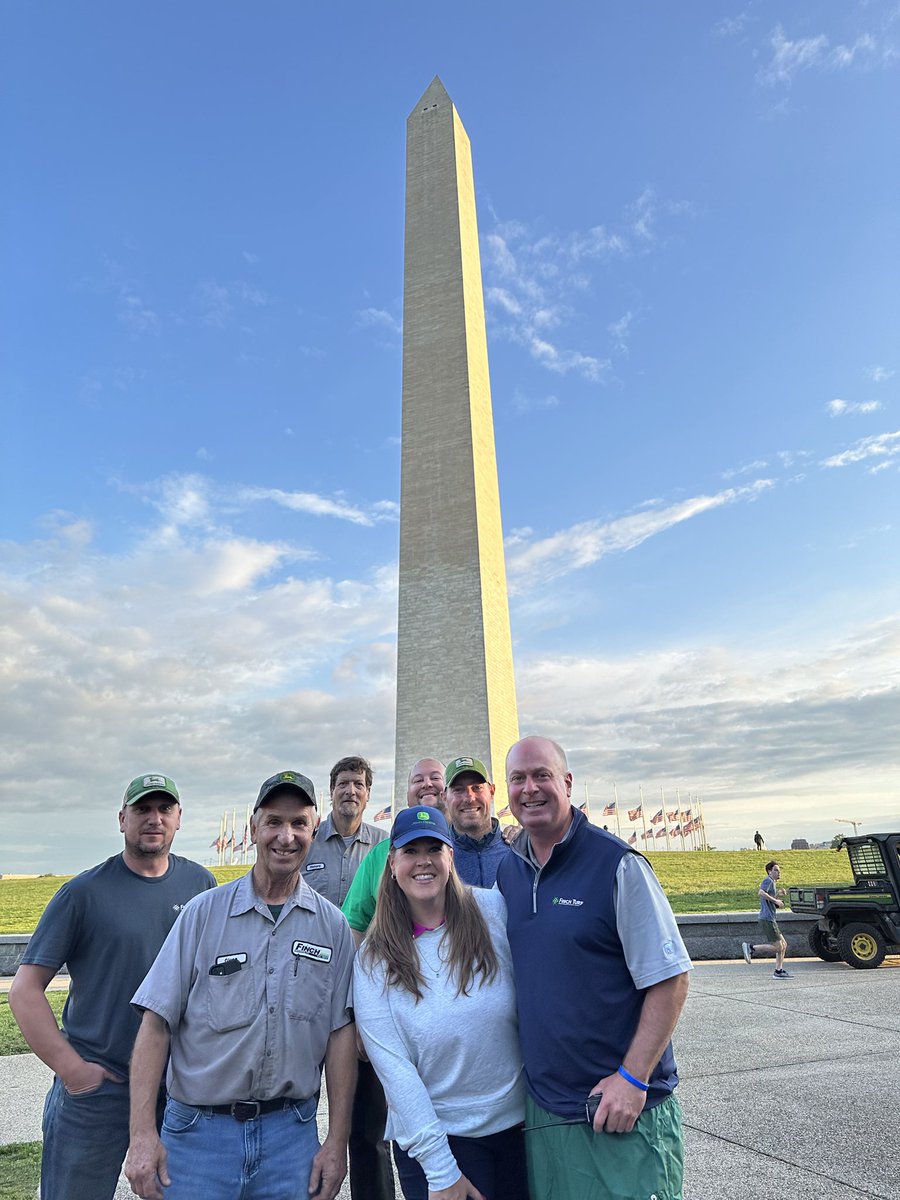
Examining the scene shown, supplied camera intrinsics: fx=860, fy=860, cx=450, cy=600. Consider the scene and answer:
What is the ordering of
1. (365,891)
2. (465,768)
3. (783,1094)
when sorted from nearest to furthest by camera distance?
1. (365,891)
2. (465,768)
3. (783,1094)

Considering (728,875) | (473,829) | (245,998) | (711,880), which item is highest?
(728,875)

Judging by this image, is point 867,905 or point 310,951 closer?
point 310,951

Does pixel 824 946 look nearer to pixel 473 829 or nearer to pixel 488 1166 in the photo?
pixel 473 829

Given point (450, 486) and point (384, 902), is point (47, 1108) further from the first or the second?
point (450, 486)

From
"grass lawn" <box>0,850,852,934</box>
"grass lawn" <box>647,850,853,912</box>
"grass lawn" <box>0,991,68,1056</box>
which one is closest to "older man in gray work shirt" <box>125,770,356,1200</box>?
"grass lawn" <box>0,991,68,1056</box>

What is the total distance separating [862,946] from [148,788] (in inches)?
420

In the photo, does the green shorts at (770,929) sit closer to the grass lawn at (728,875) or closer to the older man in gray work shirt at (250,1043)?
the grass lawn at (728,875)

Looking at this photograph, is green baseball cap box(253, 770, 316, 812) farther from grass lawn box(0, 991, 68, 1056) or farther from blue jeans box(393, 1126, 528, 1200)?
grass lawn box(0, 991, 68, 1056)

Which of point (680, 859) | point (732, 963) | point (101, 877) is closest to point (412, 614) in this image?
point (732, 963)

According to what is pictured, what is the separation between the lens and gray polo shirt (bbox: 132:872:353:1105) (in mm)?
2283

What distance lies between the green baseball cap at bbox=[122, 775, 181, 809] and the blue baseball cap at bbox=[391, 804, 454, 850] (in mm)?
896

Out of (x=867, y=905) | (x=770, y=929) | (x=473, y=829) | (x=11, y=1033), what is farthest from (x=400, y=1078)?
(x=867, y=905)

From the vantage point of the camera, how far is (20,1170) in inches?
164

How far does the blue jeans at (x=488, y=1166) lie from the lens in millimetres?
2238
